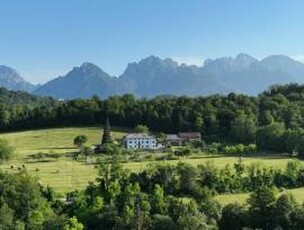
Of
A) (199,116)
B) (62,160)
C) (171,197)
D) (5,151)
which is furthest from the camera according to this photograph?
(199,116)

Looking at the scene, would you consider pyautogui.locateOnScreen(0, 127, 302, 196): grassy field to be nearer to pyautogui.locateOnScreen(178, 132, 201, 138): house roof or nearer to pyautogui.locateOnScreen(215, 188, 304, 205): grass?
pyautogui.locateOnScreen(215, 188, 304, 205): grass

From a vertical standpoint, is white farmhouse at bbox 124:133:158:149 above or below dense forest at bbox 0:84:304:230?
above

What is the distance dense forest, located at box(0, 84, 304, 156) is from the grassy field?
409 centimetres

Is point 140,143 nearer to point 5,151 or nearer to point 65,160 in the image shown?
point 65,160

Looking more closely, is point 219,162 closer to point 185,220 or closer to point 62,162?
point 62,162

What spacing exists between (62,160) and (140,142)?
14256 mm

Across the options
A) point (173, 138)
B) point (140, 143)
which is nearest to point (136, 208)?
point (140, 143)

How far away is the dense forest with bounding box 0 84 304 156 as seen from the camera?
67.8 m

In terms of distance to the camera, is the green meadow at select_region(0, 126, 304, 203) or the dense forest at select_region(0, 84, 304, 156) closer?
the green meadow at select_region(0, 126, 304, 203)

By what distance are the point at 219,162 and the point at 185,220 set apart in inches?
928

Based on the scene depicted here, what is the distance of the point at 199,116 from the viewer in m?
76.4

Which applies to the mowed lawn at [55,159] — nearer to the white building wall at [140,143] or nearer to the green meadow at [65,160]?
the green meadow at [65,160]

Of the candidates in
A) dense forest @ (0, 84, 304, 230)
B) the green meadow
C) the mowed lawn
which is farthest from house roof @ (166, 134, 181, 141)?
the mowed lawn

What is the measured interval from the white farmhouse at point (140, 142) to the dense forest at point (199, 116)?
714 cm
